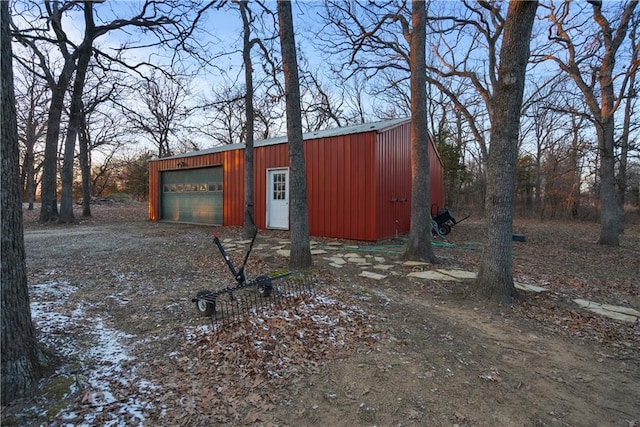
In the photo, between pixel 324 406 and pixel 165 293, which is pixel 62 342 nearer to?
pixel 165 293

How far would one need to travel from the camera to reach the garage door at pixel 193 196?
40.0 ft

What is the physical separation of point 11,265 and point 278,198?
26.7ft

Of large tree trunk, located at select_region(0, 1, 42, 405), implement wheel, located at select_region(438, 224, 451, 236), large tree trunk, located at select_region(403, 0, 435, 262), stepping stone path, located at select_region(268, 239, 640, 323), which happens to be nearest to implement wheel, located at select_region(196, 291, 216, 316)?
large tree trunk, located at select_region(0, 1, 42, 405)

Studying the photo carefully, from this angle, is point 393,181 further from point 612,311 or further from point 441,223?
point 612,311

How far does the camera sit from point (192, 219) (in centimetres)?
1303

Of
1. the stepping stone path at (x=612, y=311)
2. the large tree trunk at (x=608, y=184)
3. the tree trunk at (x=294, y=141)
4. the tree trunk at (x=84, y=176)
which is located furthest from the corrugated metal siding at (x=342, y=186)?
the tree trunk at (x=84, y=176)

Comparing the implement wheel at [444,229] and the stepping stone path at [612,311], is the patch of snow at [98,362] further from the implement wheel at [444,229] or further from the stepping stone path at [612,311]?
the implement wheel at [444,229]

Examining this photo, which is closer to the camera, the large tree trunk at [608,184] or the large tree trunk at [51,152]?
the large tree trunk at [608,184]

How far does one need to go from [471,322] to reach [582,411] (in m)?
1.33

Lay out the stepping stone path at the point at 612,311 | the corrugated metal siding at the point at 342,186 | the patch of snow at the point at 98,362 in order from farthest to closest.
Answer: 1. the corrugated metal siding at the point at 342,186
2. the stepping stone path at the point at 612,311
3. the patch of snow at the point at 98,362

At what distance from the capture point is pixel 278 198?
1004 cm

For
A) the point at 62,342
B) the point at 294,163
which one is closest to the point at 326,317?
the point at 62,342

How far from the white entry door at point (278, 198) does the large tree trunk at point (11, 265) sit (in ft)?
25.3

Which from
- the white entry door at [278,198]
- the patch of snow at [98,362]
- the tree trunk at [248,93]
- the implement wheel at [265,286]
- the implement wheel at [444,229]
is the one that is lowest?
the patch of snow at [98,362]
